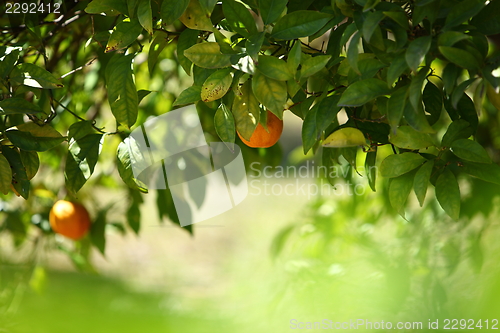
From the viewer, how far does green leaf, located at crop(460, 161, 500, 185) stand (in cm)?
45

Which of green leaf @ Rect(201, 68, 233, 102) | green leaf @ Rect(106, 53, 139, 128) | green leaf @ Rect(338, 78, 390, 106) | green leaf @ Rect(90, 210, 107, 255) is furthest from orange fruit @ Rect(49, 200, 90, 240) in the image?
green leaf @ Rect(338, 78, 390, 106)

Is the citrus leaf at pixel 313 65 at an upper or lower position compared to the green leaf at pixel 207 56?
lower

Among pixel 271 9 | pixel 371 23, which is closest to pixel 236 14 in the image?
pixel 271 9

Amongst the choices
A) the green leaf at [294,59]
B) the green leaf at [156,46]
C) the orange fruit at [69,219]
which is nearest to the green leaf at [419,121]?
the green leaf at [294,59]

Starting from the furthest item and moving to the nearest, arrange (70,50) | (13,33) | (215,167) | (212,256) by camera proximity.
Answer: (212,256), (70,50), (215,167), (13,33)

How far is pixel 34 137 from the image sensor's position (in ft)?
1.81

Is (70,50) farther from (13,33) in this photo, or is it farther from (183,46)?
(183,46)

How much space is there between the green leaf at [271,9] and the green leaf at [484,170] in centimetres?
24

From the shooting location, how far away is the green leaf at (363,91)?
42 cm

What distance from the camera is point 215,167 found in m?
0.93

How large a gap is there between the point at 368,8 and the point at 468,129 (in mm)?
179

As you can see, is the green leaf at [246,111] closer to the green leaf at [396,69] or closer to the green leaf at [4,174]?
the green leaf at [396,69]

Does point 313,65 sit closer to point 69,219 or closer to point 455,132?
point 455,132

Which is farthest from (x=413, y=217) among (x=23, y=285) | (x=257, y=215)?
(x=257, y=215)
